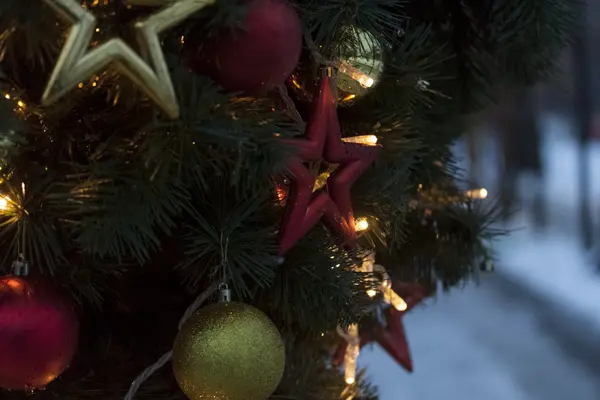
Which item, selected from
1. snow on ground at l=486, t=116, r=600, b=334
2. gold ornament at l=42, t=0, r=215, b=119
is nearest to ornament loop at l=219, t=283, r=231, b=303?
gold ornament at l=42, t=0, r=215, b=119

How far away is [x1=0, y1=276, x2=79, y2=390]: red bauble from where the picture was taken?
305 mm

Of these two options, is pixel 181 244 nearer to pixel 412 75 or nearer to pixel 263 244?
pixel 263 244

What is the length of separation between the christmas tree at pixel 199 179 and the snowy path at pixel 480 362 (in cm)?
57

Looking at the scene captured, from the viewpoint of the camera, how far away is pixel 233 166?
305 mm

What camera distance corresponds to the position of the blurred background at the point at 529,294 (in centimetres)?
112

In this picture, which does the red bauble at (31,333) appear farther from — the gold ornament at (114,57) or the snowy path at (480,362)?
the snowy path at (480,362)

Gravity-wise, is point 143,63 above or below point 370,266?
above

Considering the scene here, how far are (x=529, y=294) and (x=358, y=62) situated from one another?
5.02 feet

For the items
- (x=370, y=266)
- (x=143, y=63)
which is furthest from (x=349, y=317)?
(x=143, y=63)

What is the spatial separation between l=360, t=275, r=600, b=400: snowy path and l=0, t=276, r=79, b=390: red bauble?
684 millimetres

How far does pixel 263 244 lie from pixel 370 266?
12 cm

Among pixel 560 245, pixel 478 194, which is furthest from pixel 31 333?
pixel 560 245

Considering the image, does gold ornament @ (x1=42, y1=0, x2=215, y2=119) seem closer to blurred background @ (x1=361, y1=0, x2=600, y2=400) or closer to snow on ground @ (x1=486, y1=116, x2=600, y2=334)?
blurred background @ (x1=361, y1=0, x2=600, y2=400)

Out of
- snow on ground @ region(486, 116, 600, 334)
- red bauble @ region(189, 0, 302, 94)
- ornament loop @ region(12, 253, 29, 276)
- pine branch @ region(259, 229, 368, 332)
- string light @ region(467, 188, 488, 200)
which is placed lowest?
snow on ground @ region(486, 116, 600, 334)
